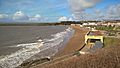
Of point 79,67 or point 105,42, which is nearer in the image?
point 79,67

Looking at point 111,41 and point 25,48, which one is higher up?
point 111,41

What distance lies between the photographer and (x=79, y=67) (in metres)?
6.58

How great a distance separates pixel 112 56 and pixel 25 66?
14152 mm

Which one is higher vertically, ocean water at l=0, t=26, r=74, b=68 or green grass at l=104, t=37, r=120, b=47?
green grass at l=104, t=37, r=120, b=47

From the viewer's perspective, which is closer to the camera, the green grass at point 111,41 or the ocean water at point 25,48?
the ocean water at point 25,48

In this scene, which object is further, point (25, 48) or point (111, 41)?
point (25, 48)

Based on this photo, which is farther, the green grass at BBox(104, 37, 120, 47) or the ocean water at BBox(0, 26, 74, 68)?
the green grass at BBox(104, 37, 120, 47)

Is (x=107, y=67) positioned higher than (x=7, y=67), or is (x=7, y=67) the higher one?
(x=107, y=67)

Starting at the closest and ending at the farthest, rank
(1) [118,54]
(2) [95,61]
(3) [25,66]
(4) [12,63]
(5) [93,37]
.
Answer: (2) [95,61]
(1) [118,54]
(3) [25,66]
(4) [12,63]
(5) [93,37]

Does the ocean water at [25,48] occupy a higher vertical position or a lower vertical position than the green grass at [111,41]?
lower

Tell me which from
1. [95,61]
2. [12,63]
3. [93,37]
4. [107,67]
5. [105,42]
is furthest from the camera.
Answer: [93,37]

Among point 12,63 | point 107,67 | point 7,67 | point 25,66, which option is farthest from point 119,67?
point 12,63

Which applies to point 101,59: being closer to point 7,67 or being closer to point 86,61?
point 86,61

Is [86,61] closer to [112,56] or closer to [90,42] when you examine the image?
[112,56]
